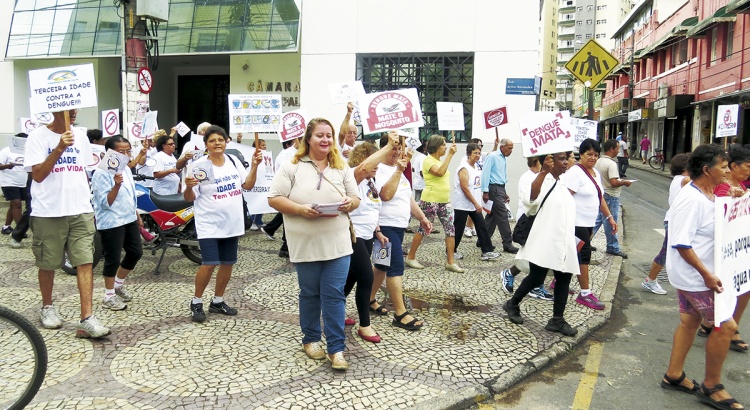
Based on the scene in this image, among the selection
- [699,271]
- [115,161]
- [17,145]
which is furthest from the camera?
[17,145]

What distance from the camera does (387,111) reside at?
5.25 m

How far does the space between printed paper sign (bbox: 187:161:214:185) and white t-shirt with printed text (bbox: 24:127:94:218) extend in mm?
883

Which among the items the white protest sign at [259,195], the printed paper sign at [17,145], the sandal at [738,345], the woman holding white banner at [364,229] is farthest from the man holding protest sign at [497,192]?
the printed paper sign at [17,145]

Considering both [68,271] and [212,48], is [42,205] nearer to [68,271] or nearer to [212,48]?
[68,271]

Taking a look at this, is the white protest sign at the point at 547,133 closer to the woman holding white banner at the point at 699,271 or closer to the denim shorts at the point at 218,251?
the woman holding white banner at the point at 699,271

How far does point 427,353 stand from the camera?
4.44m

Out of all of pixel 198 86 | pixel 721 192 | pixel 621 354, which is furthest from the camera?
pixel 198 86

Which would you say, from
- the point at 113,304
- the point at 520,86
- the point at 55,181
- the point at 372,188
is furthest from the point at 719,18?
the point at 55,181

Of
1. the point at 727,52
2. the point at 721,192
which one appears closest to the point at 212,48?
the point at 721,192

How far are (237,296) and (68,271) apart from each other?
7.72 ft

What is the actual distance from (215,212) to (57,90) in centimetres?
158

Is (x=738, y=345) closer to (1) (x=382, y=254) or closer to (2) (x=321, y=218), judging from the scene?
(1) (x=382, y=254)

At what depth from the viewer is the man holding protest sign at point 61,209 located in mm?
4461

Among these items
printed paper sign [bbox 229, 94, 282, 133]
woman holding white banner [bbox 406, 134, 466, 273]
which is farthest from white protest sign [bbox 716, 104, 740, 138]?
printed paper sign [bbox 229, 94, 282, 133]
